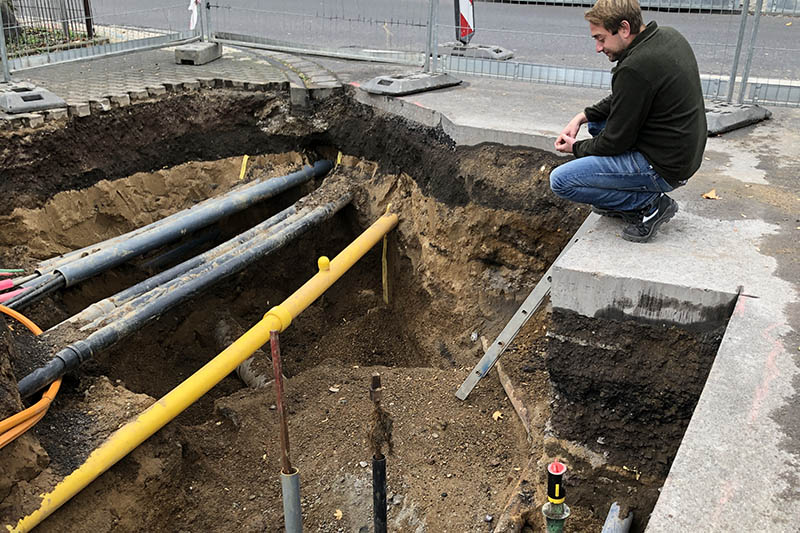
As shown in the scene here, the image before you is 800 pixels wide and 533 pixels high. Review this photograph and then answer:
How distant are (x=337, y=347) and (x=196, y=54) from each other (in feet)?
11.7

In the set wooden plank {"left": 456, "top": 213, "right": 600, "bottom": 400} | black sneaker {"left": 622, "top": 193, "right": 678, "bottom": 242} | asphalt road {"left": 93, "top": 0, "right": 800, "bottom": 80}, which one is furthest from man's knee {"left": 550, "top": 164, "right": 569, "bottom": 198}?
asphalt road {"left": 93, "top": 0, "right": 800, "bottom": 80}

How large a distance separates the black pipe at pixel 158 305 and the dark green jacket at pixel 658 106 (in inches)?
107

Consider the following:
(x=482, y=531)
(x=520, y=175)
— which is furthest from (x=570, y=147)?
(x=482, y=531)

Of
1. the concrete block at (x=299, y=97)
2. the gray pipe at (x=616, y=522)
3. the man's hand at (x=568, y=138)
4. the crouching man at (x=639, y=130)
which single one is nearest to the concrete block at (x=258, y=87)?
the concrete block at (x=299, y=97)

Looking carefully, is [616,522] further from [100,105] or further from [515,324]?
[100,105]

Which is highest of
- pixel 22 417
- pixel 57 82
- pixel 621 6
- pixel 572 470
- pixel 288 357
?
pixel 621 6

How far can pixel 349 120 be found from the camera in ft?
21.4

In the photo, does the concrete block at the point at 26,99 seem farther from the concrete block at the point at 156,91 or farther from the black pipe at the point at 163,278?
the black pipe at the point at 163,278

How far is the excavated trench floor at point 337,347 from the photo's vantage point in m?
3.70

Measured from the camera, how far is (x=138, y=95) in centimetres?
638

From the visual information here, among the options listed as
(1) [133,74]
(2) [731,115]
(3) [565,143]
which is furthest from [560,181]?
(1) [133,74]

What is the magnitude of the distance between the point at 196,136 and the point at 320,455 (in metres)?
3.47

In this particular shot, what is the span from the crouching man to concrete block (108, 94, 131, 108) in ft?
13.5

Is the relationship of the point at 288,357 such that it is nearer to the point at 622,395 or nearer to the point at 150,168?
the point at 150,168
